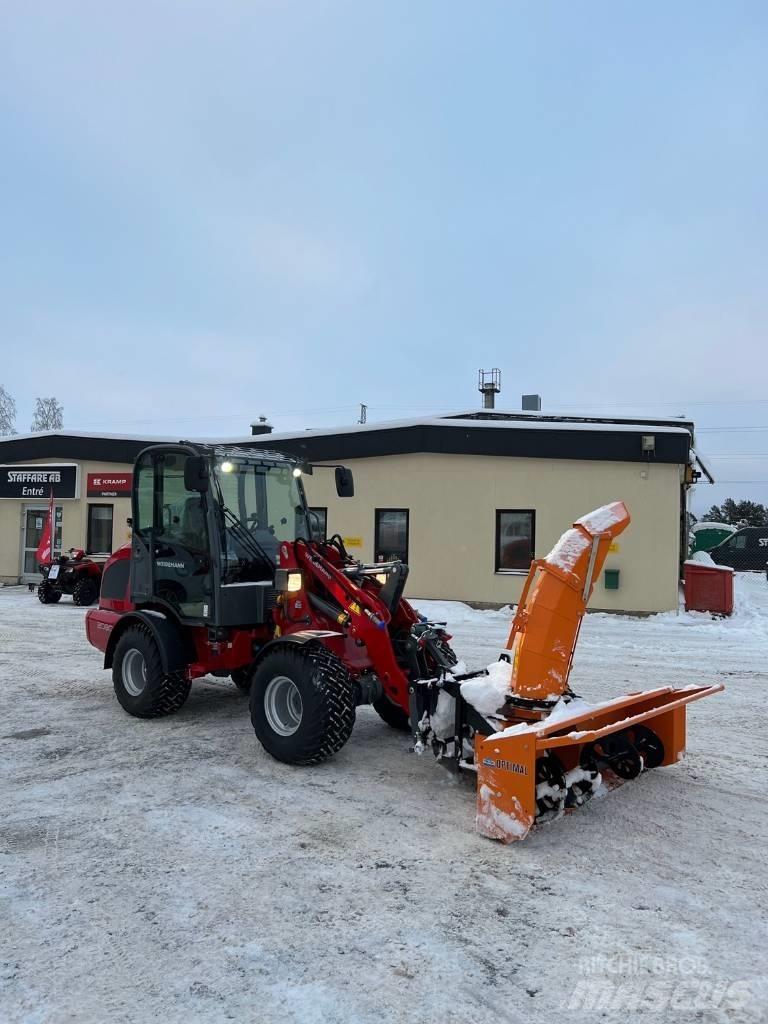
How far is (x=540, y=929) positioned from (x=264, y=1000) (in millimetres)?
1247

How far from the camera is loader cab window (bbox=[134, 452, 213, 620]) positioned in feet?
20.7

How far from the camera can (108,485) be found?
19.7 metres

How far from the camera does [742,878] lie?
3752 mm

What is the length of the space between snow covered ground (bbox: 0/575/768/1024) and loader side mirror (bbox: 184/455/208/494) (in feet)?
6.89

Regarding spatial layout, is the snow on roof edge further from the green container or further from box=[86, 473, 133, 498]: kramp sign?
the green container

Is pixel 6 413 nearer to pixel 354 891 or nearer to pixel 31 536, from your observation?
pixel 31 536

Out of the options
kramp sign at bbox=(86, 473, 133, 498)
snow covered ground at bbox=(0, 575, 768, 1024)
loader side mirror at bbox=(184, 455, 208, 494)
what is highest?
kramp sign at bbox=(86, 473, 133, 498)

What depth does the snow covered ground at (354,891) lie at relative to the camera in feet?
9.18

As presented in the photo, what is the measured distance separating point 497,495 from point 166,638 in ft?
33.0

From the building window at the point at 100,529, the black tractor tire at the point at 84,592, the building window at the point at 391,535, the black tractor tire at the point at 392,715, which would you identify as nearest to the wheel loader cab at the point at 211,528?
the black tractor tire at the point at 392,715

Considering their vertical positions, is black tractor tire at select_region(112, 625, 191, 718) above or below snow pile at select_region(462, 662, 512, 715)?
below

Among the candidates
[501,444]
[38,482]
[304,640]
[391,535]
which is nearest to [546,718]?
[304,640]

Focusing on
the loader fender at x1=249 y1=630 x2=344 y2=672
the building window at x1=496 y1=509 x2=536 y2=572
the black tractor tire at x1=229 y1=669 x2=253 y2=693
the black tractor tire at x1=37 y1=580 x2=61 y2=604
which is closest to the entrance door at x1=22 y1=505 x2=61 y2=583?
the black tractor tire at x1=37 y1=580 x2=61 y2=604

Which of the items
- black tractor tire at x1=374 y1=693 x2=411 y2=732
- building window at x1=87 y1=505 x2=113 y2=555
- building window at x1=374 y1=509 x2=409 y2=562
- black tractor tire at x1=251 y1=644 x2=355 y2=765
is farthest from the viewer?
building window at x1=87 y1=505 x2=113 y2=555
